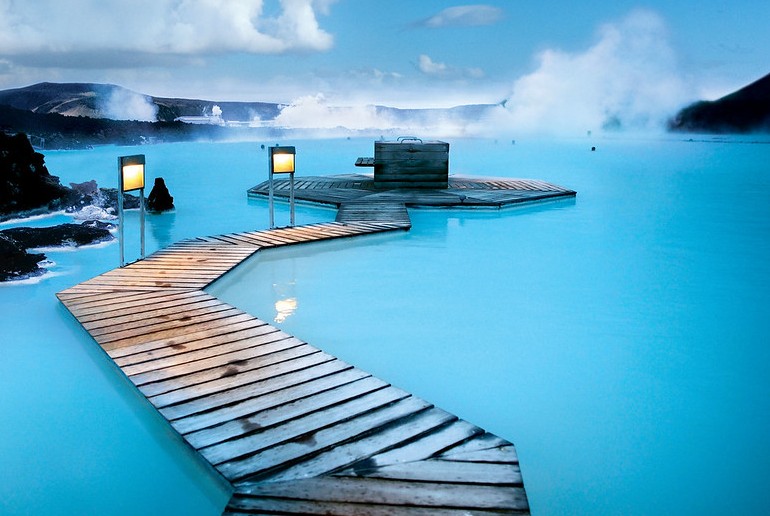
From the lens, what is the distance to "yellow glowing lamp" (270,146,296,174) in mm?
9125

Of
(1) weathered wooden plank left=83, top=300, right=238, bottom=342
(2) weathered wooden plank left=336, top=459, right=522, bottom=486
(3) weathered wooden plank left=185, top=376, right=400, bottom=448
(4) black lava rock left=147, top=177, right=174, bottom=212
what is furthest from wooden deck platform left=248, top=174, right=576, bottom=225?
(2) weathered wooden plank left=336, top=459, right=522, bottom=486

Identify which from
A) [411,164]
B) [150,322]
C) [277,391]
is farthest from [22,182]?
[277,391]

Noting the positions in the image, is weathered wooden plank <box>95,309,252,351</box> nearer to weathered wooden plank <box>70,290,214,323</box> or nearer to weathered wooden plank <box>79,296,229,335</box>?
weathered wooden plank <box>79,296,229,335</box>

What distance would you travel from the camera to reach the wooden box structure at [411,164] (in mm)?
14812

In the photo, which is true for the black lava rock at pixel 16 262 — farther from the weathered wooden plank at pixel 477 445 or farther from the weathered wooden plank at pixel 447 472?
the weathered wooden plank at pixel 477 445

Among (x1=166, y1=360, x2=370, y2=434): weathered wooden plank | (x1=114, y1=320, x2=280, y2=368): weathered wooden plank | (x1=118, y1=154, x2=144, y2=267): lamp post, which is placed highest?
(x1=118, y1=154, x2=144, y2=267): lamp post

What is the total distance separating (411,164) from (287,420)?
39.4 feet

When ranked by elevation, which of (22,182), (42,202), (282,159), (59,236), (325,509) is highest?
(282,159)

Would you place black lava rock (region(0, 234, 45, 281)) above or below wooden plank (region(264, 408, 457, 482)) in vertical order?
above

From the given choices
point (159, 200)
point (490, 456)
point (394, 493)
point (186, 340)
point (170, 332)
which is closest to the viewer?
point (394, 493)

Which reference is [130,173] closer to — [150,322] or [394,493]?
[150,322]

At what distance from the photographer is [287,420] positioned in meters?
3.40

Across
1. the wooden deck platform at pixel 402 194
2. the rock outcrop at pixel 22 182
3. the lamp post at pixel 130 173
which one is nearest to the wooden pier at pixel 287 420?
the lamp post at pixel 130 173

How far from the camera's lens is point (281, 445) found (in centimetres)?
315
